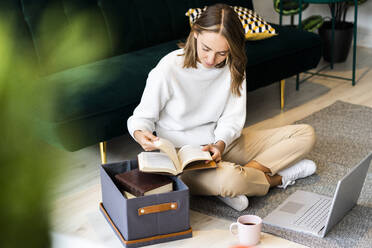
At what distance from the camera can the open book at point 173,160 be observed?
5.22 ft

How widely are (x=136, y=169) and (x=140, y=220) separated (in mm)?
215

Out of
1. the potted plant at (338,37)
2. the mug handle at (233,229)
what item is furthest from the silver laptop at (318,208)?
the potted plant at (338,37)

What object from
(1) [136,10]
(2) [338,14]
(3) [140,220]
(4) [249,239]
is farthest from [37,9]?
(2) [338,14]

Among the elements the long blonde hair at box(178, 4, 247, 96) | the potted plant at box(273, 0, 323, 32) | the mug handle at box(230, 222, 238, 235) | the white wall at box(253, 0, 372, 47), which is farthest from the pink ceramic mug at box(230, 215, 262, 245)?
the white wall at box(253, 0, 372, 47)

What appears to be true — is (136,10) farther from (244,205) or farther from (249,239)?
(249,239)

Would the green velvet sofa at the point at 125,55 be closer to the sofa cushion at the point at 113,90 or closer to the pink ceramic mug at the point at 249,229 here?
the sofa cushion at the point at 113,90

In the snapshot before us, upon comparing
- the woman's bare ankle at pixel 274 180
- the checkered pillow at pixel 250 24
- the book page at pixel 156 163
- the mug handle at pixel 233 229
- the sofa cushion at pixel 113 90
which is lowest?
the mug handle at pixel 233 229

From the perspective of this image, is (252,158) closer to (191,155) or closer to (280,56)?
(191,155)

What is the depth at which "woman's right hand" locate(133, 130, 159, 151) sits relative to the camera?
165cm

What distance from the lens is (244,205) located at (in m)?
1.79

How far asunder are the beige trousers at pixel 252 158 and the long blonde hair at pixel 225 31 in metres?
0.32

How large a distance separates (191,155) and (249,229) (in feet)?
1.01

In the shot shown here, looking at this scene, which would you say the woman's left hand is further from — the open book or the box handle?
the box handle

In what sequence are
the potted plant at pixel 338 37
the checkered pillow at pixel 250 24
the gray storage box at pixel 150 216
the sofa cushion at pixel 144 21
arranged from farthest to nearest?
1. the potted plant at pixel 338 37
2. the checkered pillow at pixel 250 24
3. the sofa cushion at pixel 144 21
4. the gray storage box at pixel 150 216
